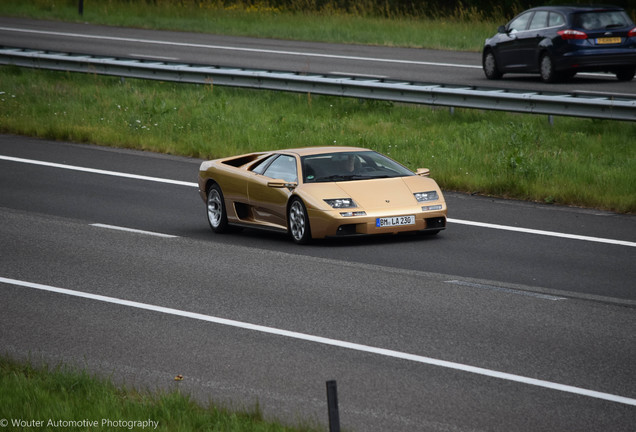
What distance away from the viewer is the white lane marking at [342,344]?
24.8 ft

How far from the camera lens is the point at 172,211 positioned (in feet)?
54.7

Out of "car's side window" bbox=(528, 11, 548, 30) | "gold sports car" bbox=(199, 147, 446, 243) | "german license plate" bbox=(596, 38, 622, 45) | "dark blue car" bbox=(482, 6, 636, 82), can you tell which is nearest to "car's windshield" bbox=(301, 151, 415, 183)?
"gold sports car" bbox=(199, 147, 446, 243)

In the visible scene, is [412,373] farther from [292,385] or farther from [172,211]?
[172,211]

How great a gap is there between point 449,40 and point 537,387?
3050cm

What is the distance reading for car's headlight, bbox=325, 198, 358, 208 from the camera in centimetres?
1349

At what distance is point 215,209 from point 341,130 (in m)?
7.02

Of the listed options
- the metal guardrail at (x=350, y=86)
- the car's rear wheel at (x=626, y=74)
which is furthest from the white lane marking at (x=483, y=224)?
the car's rear wheel at (x=626, y=74)

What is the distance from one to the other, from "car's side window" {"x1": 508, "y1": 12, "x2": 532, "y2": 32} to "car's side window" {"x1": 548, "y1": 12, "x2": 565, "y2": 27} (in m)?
0.84

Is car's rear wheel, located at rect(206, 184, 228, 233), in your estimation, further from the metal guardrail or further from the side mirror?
the metal guardrail

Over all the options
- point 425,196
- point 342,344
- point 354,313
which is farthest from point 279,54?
point 342,344

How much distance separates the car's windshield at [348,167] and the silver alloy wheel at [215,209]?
5.03 ft

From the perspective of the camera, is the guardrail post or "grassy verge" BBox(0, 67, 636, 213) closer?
the guardrail post

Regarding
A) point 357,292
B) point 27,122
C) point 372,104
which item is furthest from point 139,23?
point 357,292

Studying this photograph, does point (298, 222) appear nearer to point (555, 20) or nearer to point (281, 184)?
point (281, 184)
